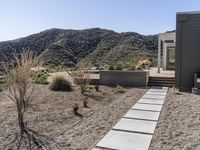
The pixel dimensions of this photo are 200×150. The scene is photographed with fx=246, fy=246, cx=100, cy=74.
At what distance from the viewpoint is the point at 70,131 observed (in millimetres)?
4910

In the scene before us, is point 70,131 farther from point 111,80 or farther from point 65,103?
point 111,80

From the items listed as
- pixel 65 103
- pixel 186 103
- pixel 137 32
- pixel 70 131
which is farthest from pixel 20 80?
pixel 137 32

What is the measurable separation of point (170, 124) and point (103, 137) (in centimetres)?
170

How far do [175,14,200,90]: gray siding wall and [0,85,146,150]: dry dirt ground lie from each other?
311 centimetres

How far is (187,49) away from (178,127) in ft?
21.3

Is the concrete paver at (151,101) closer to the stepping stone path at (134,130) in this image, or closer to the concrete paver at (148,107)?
the stepping stone path at (134,130)

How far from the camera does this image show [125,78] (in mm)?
12133

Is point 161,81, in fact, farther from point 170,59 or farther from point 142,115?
point 170,59

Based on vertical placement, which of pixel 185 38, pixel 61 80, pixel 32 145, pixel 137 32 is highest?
pixel 137 32

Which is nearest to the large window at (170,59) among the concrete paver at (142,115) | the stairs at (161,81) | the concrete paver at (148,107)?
the stairs at (161,81)

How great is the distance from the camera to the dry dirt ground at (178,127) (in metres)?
4.17

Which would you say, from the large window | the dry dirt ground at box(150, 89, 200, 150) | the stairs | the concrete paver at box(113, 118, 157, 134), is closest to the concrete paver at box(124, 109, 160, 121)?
the dry dirt ground at box(150, 89, 200, 150)

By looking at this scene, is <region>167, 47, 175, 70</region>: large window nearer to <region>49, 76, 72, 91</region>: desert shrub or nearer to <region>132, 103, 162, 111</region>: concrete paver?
<region>49, 76, 72, 91</region>: desert shrub

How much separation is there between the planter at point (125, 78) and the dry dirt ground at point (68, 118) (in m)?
2.92
